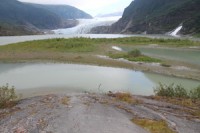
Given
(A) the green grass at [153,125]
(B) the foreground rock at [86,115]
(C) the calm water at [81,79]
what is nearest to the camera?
(B) the foreground rock at [86,115]

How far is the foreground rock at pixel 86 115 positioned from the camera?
14.9 metres

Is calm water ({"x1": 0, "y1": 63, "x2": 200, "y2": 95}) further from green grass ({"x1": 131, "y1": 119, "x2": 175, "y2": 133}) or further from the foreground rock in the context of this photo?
green grass ({"x1": 131, "y1": 119, "x2": 175, "y2": 133})

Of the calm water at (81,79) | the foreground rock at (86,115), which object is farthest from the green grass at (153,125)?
the calm water at (81,79)

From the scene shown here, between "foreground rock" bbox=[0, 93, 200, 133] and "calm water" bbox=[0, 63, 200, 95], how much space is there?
9453mm

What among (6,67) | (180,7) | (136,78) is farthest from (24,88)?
(180,7)

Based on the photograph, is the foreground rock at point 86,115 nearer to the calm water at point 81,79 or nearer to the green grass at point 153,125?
the green grass at point 153,125

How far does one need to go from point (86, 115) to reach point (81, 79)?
740 inches

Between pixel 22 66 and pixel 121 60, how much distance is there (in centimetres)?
1393

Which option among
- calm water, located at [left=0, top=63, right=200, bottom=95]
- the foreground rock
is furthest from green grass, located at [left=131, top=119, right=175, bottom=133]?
calm water, located at [left=0, top=63, right=200, bottom=95]

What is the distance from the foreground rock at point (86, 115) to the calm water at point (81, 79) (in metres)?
9.45

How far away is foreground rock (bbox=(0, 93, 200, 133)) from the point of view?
14.9m

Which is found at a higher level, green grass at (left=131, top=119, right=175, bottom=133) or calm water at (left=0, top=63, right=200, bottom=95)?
green grass at (left=131, top=119, right=175, bottom=133)

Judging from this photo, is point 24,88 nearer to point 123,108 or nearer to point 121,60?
point 123,108

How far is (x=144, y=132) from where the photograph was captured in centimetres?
1508
